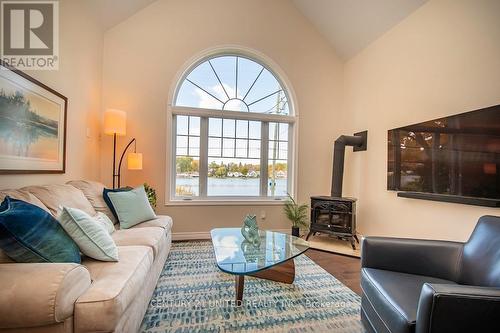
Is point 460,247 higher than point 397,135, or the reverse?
point 397,135

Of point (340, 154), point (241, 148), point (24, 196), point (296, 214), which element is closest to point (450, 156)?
point (340, 154)

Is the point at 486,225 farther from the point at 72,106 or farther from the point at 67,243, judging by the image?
the point at 72,106

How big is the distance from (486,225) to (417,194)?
114 centimetres

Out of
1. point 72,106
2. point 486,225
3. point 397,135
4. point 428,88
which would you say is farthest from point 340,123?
point 72,106

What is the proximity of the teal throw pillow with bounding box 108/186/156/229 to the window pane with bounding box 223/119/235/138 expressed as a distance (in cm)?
167

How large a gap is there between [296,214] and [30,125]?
331 cm

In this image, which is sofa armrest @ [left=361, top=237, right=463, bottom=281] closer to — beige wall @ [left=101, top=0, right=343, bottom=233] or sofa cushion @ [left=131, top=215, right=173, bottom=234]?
sofa cushion @ [left=131, top=215, right=173, bottom=234]

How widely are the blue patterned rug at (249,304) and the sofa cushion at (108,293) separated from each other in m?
0.47

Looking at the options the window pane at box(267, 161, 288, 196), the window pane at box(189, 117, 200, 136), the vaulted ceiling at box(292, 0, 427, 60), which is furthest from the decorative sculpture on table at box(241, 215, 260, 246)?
the vaulted ceiling at box(292, 0, 427, 60)

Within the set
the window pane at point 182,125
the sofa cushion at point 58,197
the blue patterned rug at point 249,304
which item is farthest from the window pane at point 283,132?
the sofa cushion at point 58,197

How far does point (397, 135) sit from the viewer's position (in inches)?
113

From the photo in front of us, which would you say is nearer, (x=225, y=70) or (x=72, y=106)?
(x=72, y=106)

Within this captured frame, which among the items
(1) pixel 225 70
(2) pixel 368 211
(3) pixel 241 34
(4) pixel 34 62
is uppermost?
(3) pixel 241 34

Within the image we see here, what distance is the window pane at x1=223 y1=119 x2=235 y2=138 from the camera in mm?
3738
